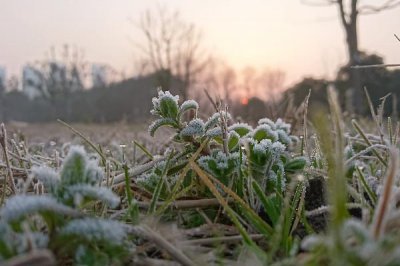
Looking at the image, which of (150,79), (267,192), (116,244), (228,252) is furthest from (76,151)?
(150,79)

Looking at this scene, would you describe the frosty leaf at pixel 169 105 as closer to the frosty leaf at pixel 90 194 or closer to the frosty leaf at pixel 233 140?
the frosty leaf at pixel 233 140

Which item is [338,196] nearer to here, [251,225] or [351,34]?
[251,225]

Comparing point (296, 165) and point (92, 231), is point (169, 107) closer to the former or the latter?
point (296, 165)

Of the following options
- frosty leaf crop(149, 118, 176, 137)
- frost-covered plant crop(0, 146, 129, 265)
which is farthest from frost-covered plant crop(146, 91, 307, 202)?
frost-covered plant crop(0, 146, 129, 265)

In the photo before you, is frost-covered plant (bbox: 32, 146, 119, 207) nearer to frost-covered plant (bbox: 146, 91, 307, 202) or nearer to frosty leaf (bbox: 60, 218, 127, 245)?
frosty leaf (bbox: 60, 218, 127, 245)

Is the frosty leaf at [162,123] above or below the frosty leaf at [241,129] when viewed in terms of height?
above

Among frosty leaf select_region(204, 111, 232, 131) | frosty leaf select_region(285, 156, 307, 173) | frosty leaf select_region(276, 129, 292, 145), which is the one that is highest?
frosty leaf select_region(204, 111, 232, 131)

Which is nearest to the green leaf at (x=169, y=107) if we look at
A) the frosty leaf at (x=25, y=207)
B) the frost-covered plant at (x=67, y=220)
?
the frost-covered plant at (x=67, y=220)

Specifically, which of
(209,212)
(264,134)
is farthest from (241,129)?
(209,212)
